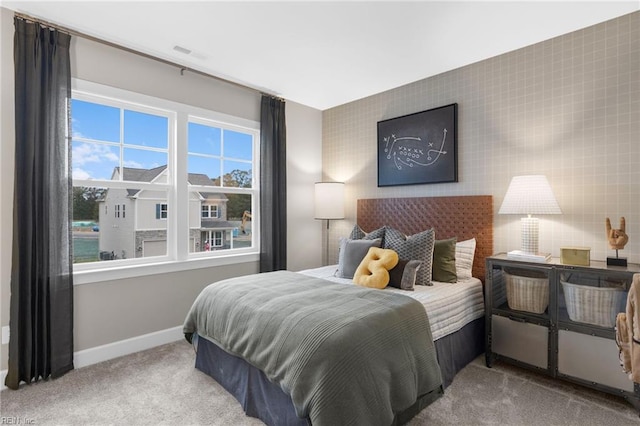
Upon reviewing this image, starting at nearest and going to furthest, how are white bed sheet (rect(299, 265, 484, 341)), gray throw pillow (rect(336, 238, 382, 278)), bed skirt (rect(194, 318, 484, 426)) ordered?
bed skirt (rect(194, 318, 484, 426))
white bed sheet (rect(299, 265, 484, 341))
gray throw pillow (rect(336, 238, 382, 278))

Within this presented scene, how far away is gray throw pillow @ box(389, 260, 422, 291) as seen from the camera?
2.52 metres

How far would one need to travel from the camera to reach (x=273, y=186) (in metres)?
3.79

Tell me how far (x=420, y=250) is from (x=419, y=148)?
121 centimetres

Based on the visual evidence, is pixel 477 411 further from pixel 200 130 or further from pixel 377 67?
pixel 200 130

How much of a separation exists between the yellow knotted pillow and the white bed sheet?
0.32 feet

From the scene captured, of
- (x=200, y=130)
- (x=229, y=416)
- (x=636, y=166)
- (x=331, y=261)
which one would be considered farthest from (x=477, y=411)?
(x=200, y=130)

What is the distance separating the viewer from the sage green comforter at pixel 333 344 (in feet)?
4.86

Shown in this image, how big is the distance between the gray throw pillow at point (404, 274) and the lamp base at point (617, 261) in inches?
48.1

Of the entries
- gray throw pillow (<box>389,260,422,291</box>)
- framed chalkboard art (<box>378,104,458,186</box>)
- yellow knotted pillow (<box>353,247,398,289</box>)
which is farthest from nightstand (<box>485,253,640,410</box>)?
framed chalkboard art (<box>378,104,458,186</box>)

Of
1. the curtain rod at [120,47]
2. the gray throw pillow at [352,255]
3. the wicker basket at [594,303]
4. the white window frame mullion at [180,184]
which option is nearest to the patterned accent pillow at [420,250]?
the gray throw pillow at [352,255]


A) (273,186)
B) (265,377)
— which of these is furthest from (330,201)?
(265,377)

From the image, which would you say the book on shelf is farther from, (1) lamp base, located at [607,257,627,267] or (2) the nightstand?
(1) lamp base, located at [607,257,627,267]

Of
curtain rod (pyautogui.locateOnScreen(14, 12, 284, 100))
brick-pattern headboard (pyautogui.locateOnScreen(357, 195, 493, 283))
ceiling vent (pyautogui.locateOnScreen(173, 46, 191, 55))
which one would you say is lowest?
brick-pattern headboard (pyautogui.locateOnScreen(357, 195, 493, 283))

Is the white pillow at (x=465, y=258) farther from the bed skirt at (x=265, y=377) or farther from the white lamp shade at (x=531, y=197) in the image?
the white lamp shade at (x=531, y=197)
